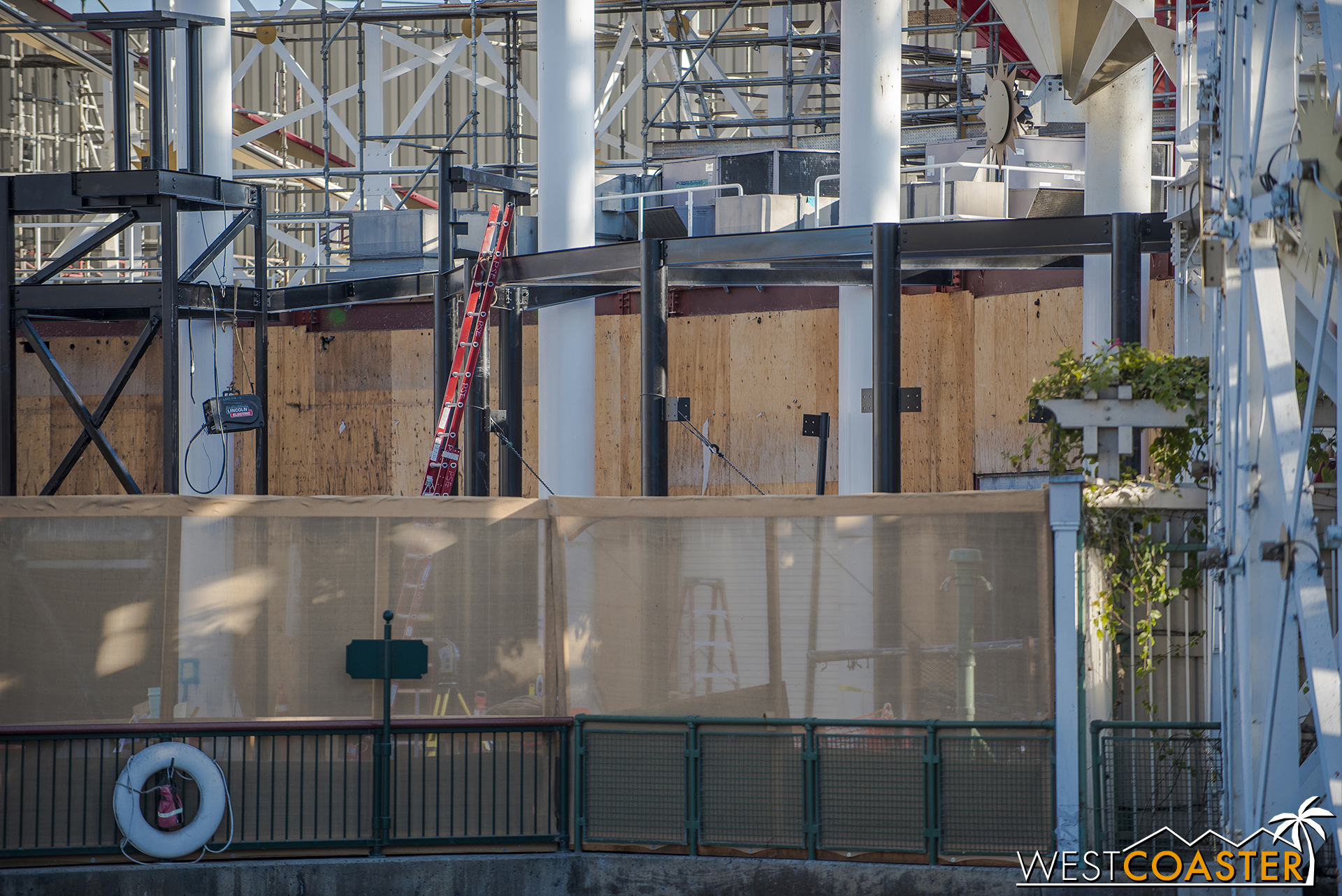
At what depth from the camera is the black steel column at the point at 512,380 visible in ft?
57.5

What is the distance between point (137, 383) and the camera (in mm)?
22594

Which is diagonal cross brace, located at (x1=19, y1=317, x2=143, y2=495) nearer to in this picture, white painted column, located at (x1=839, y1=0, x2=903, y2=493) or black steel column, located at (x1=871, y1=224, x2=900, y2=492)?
black steel column, located at (x1=871, y1=224, x2=900, y2=492)

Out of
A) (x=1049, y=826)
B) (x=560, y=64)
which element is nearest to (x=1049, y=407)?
(x=1049, y=826)

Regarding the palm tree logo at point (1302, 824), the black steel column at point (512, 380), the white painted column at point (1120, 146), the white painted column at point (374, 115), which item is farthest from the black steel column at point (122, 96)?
the palm tree logo at point (1302, 824)

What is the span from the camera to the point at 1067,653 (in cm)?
897

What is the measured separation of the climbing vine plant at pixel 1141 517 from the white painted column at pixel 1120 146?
6552 millimetres

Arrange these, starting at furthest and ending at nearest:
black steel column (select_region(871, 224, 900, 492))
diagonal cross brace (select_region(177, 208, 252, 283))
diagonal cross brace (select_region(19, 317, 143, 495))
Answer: diagonal cross brace (select_region(177, 208, 252, 283)), diagonal cross brace (select_region(19, 317, 143, 495)), black steel column (select_region(871, 224, 900, 492))

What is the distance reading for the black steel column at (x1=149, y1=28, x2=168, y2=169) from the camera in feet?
51.4

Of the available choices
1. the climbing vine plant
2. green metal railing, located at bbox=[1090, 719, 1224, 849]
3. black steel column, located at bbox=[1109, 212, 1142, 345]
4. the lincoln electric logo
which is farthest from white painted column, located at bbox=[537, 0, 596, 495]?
the lincoln electric logo

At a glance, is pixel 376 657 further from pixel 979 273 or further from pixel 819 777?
pixel 979 273

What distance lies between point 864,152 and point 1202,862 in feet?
38.3

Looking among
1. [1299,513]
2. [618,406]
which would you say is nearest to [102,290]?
[618,406]

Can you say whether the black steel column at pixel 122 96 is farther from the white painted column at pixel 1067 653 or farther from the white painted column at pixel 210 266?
the white painted column at pixel 1067 653

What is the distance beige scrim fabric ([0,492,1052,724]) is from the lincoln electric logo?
58.5 inches
